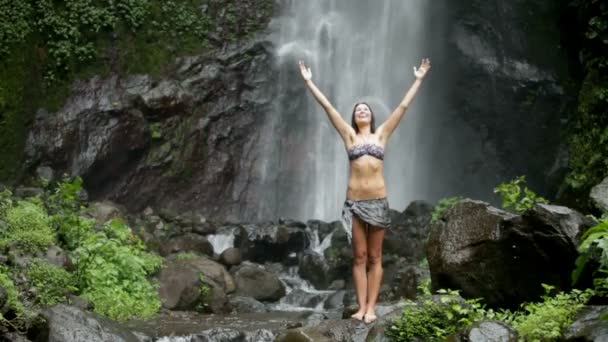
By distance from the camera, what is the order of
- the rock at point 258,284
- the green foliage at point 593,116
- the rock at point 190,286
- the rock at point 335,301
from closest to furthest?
the rock at point 190,286 < the rock at point 335,301 < the rock at point 258,284 < the green foliage at point 593,116

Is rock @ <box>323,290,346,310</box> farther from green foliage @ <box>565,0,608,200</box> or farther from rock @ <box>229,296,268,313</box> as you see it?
green foliage @ <box>565,0,608,200</box>

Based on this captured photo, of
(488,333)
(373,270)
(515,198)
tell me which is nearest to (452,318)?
(488,333)

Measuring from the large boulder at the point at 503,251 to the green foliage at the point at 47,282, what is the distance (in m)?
4.16

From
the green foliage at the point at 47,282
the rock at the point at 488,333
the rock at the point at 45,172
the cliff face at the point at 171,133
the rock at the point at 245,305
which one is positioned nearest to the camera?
the rock at the point at 488,333

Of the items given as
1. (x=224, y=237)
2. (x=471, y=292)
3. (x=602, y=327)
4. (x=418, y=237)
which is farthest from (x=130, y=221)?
(x=602, y=327)

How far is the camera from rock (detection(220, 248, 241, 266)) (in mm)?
13945

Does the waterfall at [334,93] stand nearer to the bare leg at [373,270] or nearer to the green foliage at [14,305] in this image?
the bare leg at [373,270]

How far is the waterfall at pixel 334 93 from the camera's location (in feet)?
68.5

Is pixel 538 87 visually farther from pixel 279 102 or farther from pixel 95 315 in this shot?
pixel 95 315

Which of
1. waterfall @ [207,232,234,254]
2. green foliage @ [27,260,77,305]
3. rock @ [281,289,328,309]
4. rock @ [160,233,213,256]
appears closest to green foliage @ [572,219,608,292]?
green foliage @ [27,260,77,305]

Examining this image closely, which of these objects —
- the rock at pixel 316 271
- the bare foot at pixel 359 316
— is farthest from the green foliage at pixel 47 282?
the rock at pixel 316 271

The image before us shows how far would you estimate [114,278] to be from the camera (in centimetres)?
941

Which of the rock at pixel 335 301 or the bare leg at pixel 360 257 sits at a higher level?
the bare leg at pixel 360 257

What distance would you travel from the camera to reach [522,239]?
253 inches
